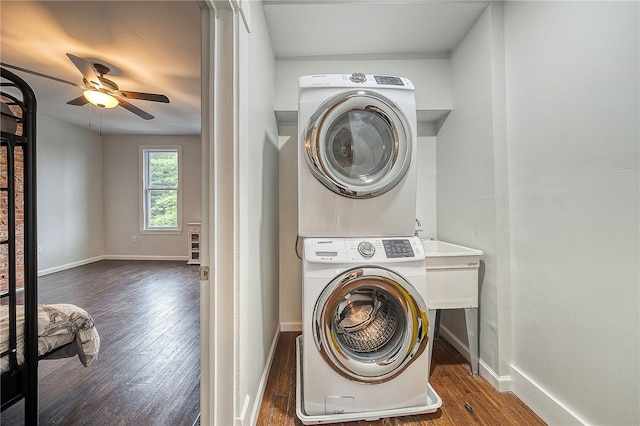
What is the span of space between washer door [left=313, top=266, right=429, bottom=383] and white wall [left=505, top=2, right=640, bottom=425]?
2.11 ft

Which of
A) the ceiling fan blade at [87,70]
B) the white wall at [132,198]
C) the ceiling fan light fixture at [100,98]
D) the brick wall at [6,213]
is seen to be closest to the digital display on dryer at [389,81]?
the brick wall at [6,213]

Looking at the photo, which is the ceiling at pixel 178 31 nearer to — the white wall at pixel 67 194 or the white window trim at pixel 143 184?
the white wall at pixel 67 194

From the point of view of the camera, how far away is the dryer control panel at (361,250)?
4.65 ft

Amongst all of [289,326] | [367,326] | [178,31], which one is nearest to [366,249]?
[367,326]

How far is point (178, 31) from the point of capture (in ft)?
7.72

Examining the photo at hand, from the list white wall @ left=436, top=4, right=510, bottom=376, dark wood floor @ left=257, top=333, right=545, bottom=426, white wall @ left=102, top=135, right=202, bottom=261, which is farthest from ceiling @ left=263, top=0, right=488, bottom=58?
white wall @ left=102, top=135, right=202, bottom=261

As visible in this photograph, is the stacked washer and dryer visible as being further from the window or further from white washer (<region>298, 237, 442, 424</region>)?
the window

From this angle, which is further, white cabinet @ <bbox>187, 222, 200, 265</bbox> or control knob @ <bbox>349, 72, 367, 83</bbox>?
white cabinet @ <bbox>187, 222, 200, 265</bbox>

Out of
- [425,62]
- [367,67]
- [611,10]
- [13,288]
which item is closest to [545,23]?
[611,10]

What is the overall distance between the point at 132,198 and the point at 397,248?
613 cm

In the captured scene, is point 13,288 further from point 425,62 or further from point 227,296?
point 425,62

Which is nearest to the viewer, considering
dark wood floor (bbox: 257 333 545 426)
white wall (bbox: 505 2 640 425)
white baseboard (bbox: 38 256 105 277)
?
white wall (bbox: 505 2 640 425)

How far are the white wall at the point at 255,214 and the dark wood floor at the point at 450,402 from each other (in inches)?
4.5

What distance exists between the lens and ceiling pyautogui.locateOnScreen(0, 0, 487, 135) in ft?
5.88
